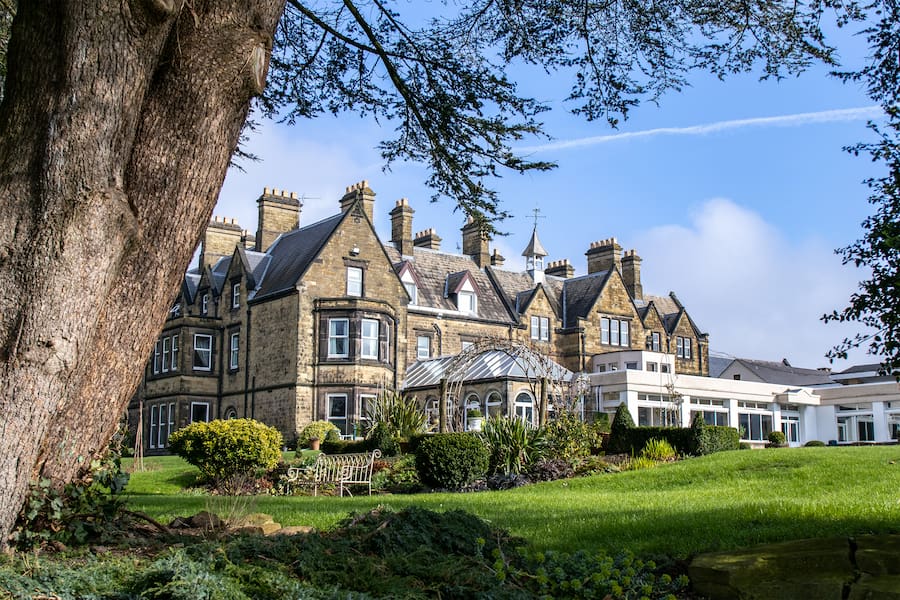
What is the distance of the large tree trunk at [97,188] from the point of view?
19.4ft

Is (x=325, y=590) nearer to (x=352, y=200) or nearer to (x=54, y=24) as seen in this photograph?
(x=54, y=24)

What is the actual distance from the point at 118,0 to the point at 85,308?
2132 millimetres

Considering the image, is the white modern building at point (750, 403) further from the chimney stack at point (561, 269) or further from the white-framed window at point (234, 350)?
the white-framed window at point (234, 350)

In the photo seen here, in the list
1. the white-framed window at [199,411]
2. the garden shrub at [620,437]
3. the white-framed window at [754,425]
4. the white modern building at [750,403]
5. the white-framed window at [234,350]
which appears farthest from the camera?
the white-framed window at [754,425]

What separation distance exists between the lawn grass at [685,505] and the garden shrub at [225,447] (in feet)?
3.23

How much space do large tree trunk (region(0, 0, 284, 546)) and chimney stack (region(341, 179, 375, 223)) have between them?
34.0 meters

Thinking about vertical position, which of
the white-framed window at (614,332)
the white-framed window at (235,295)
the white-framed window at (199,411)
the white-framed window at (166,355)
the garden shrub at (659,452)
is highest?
the white-framed window at (235,295)

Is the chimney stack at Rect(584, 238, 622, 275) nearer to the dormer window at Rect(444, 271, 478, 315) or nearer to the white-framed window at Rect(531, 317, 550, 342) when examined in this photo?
the white-framed window at Rect(531, 317, 550, 342)

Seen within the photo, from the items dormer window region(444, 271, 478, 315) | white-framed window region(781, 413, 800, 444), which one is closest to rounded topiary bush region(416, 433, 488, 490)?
dormer window region(444, 271, 478, 315)

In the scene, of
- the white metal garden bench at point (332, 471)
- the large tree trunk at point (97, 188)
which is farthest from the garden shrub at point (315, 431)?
the large tree trunk at point (97, 188)

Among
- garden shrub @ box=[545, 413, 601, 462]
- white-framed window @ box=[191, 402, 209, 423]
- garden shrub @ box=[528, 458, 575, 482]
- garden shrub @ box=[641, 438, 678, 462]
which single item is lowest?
garden shrub @ box=[528, 458, 575, 482]

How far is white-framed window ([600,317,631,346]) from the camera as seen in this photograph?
164ft

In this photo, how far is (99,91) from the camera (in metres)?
6.18

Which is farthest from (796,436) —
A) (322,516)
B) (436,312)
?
(322,516)
